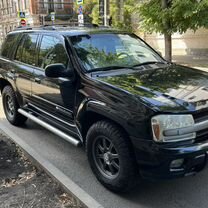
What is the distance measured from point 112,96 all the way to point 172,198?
1.29 meters

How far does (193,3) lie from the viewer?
1003 centimetres

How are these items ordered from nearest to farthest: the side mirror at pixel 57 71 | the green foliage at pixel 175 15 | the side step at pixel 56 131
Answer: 1. the side mirror at pixel 57 71
2. the side step at pixel 56 131
3. the green foliage at pixel 175 15

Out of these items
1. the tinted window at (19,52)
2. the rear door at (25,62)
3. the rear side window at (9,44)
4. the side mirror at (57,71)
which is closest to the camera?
the side mirror at (57,71)

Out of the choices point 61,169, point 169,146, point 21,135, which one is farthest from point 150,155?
point 21,135

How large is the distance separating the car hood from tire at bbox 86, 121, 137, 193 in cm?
46

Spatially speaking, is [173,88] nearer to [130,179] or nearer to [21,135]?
[130,179]

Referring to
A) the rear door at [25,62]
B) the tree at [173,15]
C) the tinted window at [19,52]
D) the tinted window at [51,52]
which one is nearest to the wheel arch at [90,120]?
the tinted window at [51,52]

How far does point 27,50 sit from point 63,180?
2472 millimetres

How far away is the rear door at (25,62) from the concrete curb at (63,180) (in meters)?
0.91

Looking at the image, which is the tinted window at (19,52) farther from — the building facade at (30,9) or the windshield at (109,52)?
the building facade at (30,9)

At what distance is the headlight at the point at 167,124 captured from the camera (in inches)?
107

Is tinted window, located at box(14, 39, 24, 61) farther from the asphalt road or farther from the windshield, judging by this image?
the asphalt road

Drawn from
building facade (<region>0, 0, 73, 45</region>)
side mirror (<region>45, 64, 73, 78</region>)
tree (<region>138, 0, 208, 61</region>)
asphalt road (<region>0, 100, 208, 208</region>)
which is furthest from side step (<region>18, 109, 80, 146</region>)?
building facade (<region>0, 0, 73, 45</region>)

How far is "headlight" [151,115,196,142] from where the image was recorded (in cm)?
272
